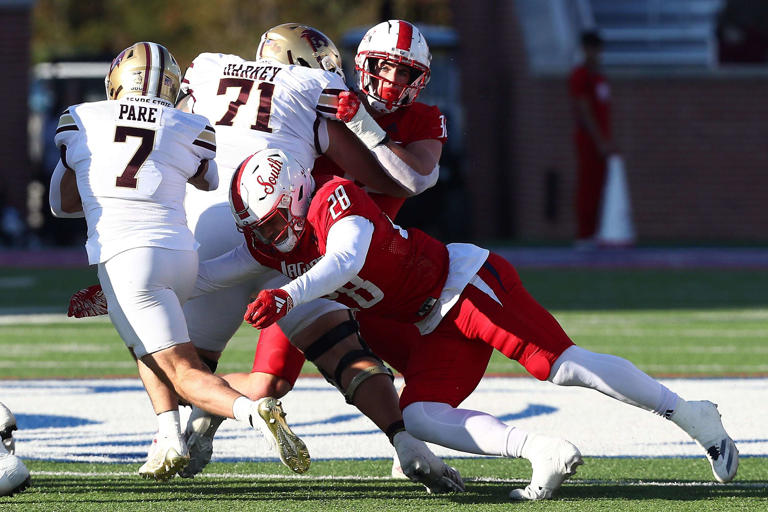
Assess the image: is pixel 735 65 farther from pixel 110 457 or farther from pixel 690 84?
pixel 110 457

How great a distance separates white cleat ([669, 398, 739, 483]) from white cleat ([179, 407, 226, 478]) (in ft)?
5.33

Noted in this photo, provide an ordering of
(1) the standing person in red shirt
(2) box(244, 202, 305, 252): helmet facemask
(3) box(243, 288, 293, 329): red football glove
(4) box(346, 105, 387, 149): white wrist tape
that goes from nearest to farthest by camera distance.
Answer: (3) box(243, 288, 293, 329): red football glove < (2) box(244, 202, 305, 252): helmet facemask < (4) box(346, 105, 387, 149): white wrist tape < (1) the standing person in red shirt

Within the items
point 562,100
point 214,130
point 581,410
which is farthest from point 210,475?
point 562,100

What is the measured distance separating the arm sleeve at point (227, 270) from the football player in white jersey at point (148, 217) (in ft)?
0.30

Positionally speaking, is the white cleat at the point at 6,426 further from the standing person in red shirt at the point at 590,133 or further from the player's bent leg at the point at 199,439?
the standing person in red shirt at the point at 590,133

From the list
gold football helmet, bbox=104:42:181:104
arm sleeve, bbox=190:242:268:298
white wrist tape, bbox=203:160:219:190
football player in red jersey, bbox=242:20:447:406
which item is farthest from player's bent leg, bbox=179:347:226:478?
gold football helmet, bbox=104:42:181:104

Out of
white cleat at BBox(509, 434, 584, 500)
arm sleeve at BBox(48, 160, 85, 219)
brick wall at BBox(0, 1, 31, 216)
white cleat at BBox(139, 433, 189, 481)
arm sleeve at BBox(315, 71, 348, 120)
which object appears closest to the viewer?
white cleat at BBox(509, 434, 584, 500)

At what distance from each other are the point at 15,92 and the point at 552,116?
6.69 meters

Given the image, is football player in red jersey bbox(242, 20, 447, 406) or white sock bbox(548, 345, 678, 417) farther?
football player in red jersey bbox(242, 20, 447, 406)

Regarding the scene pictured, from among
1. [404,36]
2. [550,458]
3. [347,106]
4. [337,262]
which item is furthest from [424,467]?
[404,36]

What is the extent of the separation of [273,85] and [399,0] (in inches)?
1333

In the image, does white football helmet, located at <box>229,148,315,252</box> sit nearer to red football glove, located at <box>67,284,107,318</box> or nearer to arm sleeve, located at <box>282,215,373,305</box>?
arm sleeve, located at <box>282,215,373,305</box>

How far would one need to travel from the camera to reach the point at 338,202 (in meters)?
5.00

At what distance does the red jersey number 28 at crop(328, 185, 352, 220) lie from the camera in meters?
4.98
